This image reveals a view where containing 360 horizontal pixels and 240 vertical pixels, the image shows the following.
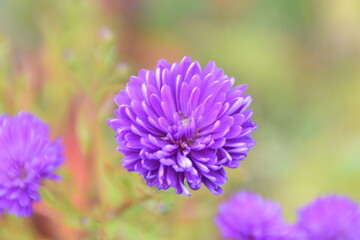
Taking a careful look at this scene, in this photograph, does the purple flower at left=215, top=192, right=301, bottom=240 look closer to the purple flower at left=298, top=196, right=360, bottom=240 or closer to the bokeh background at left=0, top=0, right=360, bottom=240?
the purple flower at left=298, top=196, right=360, bottom=240

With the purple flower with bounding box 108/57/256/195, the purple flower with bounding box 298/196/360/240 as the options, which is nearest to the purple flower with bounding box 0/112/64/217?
the purple flower with bounding box 108/57/256/195

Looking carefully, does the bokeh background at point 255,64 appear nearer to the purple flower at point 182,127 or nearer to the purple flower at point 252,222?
the purple flower at point 252,222

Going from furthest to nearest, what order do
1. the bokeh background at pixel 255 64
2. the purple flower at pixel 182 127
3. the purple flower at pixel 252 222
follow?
the bokeh background at pixel 255 64, the purple flower at pixel 252 222, the purple flower at pixel 182 127

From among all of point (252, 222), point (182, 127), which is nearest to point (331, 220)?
point (252, 222)

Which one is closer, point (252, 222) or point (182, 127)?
point (182, 127)

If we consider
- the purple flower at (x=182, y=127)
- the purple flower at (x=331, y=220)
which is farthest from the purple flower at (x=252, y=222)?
the purple flower at (x=182, y=127)

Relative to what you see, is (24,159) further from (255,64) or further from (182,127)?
(255,64)
